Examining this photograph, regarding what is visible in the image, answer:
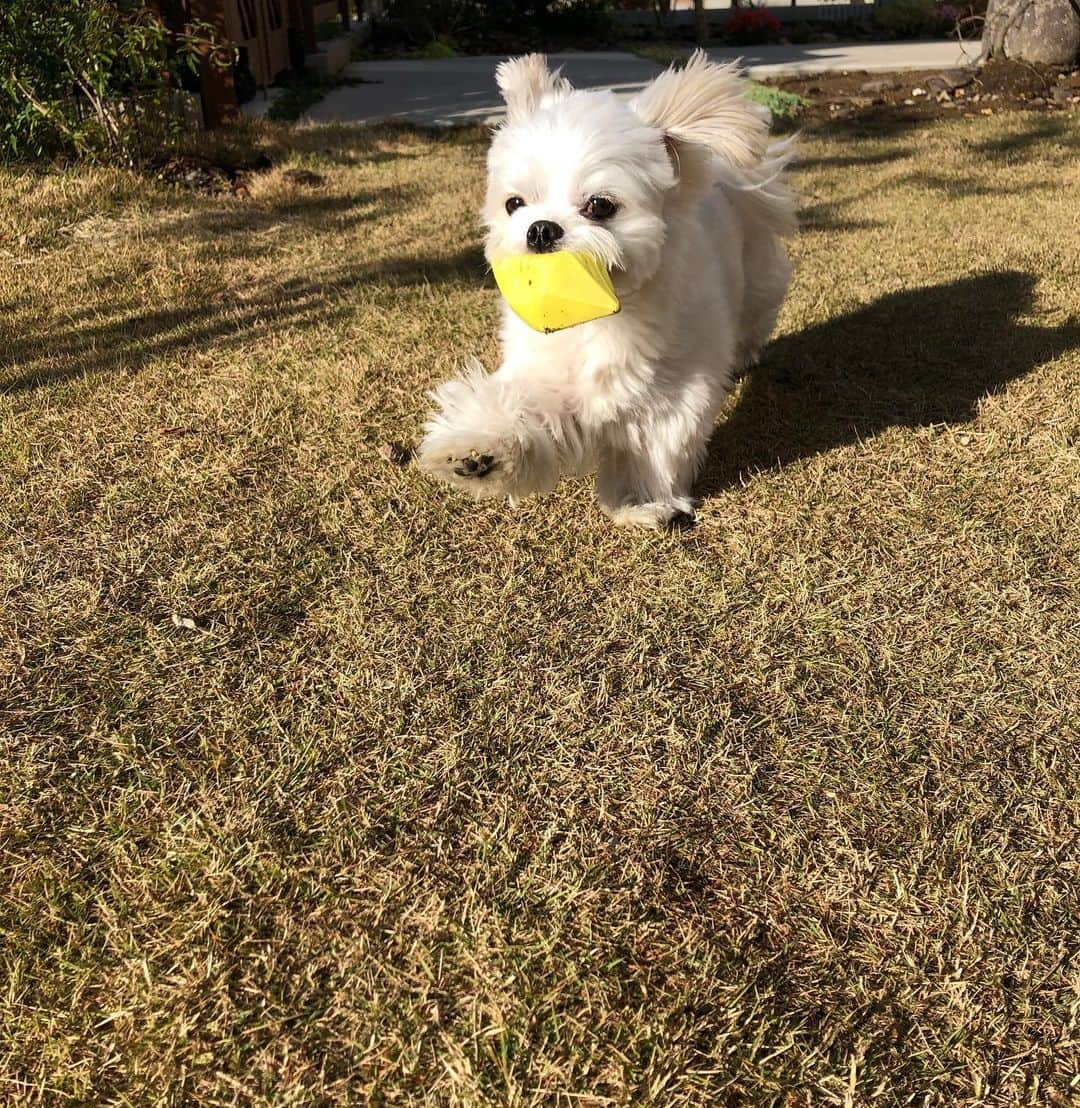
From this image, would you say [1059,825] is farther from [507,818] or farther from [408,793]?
[408,793]

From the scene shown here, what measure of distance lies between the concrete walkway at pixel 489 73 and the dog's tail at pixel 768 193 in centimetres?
638

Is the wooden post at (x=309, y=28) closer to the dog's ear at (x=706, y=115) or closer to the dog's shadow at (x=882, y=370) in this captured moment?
the dog's shadow at (x=882, y=370)

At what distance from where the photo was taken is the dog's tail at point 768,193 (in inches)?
135

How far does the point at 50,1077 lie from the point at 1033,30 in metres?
12.0

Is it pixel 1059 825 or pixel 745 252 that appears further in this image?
pixel 745 252

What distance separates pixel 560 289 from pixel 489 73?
1211cm

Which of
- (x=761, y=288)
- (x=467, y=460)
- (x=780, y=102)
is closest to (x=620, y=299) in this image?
(x=467, y=460)

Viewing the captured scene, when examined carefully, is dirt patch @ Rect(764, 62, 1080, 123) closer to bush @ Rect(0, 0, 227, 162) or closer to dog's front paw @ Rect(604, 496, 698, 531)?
bush @ Rect(0, 0, 227, 162)

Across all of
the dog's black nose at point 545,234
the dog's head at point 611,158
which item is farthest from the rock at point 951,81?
the dog's black nose at point 545,234

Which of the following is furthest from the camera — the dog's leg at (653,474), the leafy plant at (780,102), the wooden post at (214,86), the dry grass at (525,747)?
the leafy plant at (780,102)

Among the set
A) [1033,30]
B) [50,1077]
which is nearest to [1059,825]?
[50,1077]

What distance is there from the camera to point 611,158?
2.33m

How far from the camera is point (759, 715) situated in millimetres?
2158

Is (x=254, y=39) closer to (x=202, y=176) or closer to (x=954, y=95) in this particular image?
(x=202, y=176)
